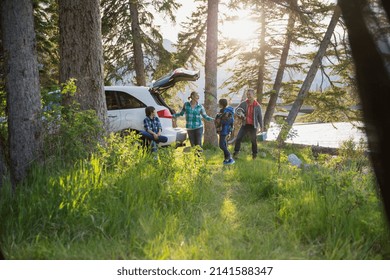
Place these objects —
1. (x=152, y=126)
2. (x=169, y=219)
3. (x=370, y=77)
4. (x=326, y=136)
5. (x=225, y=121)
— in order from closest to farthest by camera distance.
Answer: (x=370, y=77) → (x=169, y=219) → (x=152, y=126) → (x=225, y=121) → (x=326, y=136)

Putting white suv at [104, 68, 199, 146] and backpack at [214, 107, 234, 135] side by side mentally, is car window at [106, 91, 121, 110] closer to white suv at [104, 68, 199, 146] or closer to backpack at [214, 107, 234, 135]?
white suv at [104, 68, 199, 146]

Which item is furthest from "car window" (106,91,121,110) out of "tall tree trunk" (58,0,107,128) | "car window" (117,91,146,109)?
"tall tree trunk" (58,0,107,128)

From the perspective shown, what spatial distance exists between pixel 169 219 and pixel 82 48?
3.12m

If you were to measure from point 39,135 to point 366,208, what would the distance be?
3802 millimetres

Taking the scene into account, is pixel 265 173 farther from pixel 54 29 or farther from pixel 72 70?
pixel 54 29

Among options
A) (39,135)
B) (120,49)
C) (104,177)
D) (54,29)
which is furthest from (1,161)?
(120,49)

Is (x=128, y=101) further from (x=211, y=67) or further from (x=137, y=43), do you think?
(x=137, y=43)

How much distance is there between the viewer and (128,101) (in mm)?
7773

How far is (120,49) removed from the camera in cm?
1455

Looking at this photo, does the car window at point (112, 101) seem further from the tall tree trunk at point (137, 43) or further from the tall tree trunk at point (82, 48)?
the tall tree trunk at point (137, 43)

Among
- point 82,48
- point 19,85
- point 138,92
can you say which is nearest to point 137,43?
point 138,92

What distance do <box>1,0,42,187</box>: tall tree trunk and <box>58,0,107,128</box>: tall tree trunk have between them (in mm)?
863

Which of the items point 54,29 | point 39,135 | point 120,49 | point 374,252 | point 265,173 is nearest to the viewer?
point 374,252
